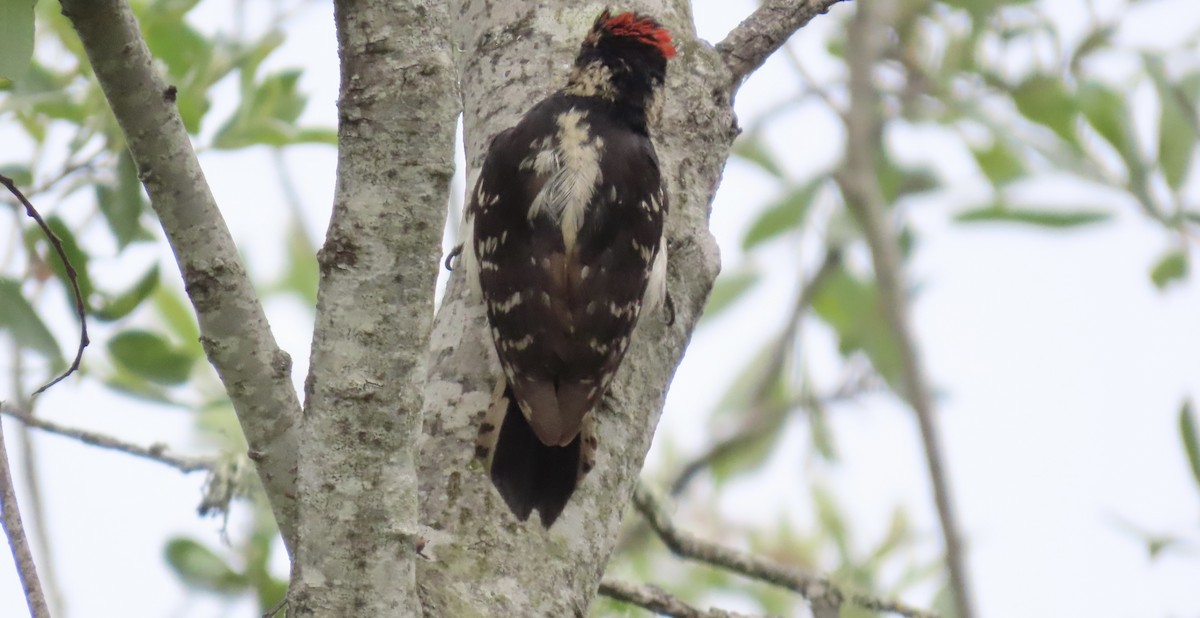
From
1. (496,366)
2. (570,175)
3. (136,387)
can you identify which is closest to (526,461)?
(496,366)

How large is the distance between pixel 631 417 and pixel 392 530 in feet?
2.63

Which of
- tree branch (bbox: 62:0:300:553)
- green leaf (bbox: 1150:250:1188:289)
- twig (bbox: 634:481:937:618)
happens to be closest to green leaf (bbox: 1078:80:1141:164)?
green leaf (bbox: 1150:250:1188:289)

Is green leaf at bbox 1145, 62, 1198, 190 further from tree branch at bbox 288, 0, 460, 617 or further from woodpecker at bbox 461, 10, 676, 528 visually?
tree branch at bbox 288, 0, 460, 617

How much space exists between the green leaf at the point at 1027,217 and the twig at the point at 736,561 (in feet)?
5.13

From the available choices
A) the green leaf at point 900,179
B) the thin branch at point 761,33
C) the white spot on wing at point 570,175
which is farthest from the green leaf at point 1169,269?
the white spot on wing at point 570,175

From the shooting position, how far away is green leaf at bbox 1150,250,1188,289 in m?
3.82

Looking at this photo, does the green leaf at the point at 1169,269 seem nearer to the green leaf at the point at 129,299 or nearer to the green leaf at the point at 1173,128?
the green leaf at the point at 1173,128

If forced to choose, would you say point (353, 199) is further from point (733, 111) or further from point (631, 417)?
point (733, 111)

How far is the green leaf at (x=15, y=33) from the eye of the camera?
6.38 feet

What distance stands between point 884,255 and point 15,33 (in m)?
1.42

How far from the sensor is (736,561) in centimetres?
313

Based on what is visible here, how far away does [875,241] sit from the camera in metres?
2.37

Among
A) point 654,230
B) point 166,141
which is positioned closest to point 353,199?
point 166,141

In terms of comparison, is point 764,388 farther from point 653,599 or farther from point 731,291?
point 653,599
